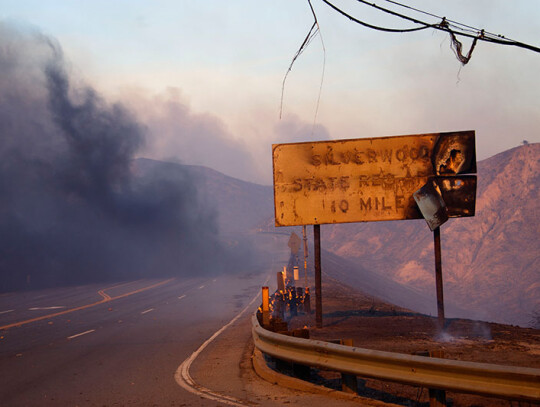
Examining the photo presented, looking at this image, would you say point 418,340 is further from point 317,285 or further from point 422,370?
point 422,370

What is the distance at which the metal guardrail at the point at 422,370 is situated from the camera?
18.1 feet

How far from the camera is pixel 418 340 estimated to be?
47.6 feet

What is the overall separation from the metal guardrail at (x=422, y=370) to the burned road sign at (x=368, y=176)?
9.37m

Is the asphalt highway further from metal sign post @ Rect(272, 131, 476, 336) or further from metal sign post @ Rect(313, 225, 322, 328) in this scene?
metal sign post @ Rect(272, 131, 476, 336)

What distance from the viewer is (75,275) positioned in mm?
52312

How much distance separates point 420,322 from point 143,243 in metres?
55.0

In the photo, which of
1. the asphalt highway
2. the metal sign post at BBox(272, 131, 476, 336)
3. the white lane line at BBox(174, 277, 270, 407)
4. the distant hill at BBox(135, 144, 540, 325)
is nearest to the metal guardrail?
the white lane line at BBox(174, 277, 270, 407)

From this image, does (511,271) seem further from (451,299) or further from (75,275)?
(75,275)

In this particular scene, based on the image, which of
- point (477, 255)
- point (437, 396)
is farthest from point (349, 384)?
point (477, 255)

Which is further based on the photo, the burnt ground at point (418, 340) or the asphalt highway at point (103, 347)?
the asphalt highway at point (103, 347)

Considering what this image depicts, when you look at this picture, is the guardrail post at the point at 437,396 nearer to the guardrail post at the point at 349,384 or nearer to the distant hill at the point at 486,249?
the guardrail post at the point at 349,384

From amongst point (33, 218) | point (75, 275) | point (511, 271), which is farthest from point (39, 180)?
point (511, 271)

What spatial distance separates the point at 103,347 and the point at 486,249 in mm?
71799

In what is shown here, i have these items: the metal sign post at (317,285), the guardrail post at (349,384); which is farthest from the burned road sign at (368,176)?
the guardrail post at (349,384)
